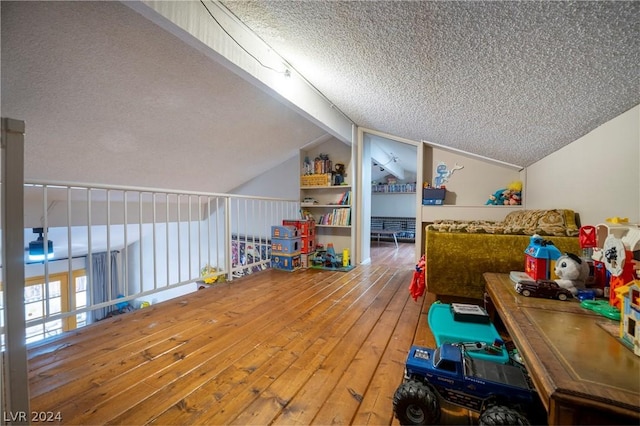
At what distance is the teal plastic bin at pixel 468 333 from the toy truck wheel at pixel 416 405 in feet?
0.93

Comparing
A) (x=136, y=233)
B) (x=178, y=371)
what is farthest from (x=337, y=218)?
(x=136, y=233)

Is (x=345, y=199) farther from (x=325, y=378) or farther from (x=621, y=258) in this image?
(x=621, y=258)

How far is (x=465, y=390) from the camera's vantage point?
885 mm

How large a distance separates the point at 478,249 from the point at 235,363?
1620 millimetres

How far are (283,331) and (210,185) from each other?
324 cm

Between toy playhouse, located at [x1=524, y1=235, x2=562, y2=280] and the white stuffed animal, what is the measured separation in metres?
0.10

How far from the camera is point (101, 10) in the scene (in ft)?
4.64

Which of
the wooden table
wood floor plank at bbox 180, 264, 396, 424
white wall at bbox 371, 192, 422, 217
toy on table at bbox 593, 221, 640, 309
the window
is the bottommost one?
the window

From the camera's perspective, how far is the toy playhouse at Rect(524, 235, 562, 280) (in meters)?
1.33

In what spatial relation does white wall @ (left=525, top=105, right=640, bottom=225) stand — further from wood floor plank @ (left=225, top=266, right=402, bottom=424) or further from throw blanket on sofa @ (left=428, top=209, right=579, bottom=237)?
wood floor plank @ (left=225, top=266, right=402, bottom=424)

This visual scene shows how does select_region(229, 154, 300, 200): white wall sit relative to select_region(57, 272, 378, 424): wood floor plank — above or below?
above

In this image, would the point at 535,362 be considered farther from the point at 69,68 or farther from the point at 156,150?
the point at 156,150

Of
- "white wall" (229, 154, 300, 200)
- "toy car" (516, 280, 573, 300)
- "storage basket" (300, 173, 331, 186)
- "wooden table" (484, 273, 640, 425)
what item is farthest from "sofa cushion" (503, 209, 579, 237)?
"white wall" (229, 154, 300, 200)

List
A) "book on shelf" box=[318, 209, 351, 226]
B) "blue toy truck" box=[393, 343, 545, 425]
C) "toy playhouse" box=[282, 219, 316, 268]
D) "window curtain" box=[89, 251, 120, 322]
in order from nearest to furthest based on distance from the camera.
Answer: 1. "blue toy truck" box=[393, 343, 545, 425]
2. "toy playhouse" box=[282, 219, 316, 268]
3. "book on shelf" box=[318, 209, 351, 226]
4. "window curtain" box=[89, 251, 120, 322]
